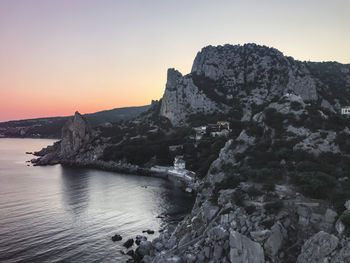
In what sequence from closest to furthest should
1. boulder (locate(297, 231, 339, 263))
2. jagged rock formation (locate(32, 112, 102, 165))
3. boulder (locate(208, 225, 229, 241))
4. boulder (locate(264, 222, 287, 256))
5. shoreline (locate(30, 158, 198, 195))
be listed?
boulder (locate(297, 231, 339, 263)), boulder (locate(264, 222, 287, 256)), boulder (locate(208, 225, 229, 241)), shoreline (locate(30, 158, 198, 195)), jagged rock formation (locate(32, 112, 102, 165))

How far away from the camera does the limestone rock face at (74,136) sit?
152562 mm

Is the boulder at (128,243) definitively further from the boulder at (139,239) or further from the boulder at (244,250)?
the boulder at (244,250)

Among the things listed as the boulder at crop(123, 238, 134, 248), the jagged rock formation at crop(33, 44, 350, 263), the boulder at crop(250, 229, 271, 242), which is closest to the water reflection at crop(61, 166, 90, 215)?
the boulder at crop(123, 238, 134, 248)

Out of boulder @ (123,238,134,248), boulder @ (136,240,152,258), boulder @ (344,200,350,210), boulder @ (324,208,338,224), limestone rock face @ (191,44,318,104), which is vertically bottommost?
boulder @ (123,238,134,248)

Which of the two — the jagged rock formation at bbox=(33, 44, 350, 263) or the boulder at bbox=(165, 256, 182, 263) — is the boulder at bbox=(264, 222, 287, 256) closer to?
the jagged rock formation at bbox=(33, 44, 350, 263)

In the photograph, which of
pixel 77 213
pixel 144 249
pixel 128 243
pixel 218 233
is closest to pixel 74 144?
pixel 77 213

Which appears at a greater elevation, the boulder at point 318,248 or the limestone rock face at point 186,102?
the limestone rock face at point 186,102

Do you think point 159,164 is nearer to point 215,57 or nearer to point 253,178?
point 253,178

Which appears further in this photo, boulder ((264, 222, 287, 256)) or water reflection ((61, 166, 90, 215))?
water reflection ((61, 166, 90, 215))

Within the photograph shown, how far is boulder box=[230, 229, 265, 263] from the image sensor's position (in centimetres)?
2703

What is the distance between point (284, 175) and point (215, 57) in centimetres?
16280

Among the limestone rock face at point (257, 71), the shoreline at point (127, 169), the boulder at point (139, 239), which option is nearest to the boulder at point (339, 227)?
the boulder at point (139, 239)

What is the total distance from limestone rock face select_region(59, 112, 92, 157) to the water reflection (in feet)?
103

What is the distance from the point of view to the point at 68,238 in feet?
147
